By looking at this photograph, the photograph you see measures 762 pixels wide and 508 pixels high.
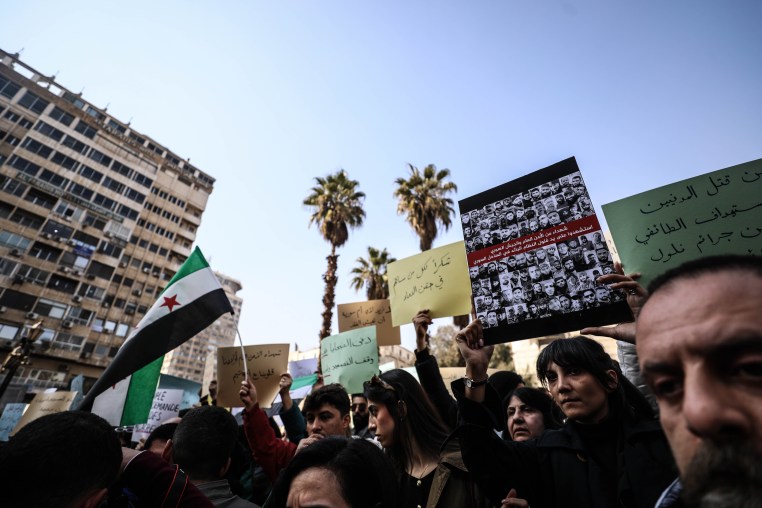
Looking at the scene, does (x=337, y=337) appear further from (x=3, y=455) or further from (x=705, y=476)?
(x=705, y=476)

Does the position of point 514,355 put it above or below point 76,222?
below

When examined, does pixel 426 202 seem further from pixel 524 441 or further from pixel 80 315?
pixel 80 315

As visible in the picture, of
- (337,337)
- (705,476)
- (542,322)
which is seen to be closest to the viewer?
(705,476)

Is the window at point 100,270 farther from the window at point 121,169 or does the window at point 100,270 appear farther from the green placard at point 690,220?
the green placard at point 690,220

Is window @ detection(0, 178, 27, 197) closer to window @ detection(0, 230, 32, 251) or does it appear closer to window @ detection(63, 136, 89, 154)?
window @ detection(0, 230, 32, 251)

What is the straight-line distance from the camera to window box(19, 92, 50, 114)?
36250 millimetres

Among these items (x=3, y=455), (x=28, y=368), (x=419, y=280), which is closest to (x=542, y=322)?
(x=419, y=280)

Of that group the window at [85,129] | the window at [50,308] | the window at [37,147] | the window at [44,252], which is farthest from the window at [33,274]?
the window at [85,129]

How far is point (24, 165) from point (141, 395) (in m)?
45.0

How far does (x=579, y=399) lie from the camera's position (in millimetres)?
1930

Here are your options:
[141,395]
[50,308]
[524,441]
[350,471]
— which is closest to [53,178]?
[50,308]

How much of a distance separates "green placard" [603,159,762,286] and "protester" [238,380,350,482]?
103 inches

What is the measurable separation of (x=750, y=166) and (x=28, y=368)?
43895mm

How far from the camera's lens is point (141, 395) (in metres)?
4.18
